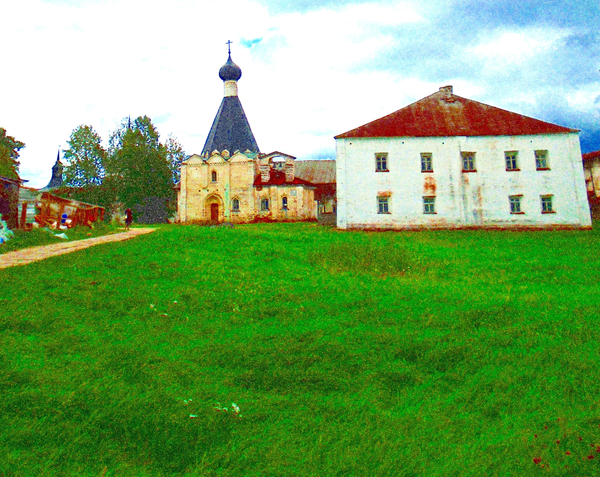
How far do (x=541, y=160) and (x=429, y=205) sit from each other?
7.76 metres

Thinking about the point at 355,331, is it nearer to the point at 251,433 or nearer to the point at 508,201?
the point at 251,433

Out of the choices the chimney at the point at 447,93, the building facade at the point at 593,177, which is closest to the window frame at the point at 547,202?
the chimney at the point at 447,93

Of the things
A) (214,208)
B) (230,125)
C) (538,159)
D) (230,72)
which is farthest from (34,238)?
(230,72)

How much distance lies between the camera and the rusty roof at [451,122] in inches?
1025

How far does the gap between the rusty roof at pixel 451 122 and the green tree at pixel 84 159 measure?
30.8m

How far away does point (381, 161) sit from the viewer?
86.1 ft

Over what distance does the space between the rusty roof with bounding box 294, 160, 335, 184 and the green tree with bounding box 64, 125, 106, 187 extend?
21.5m

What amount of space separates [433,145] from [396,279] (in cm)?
2046

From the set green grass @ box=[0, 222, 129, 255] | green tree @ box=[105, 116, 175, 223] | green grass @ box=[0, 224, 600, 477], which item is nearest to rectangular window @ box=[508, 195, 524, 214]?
green grass @ box=[0, 224, 600, 477]

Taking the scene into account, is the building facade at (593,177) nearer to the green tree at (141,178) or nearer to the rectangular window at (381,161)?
the rectangular window at (381,161)

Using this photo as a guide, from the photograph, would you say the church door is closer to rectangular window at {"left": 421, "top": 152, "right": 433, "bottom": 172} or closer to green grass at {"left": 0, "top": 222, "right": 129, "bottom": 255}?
rectangular window at {"left": 421, "top": 152, "right": 433, "bottom": 172}

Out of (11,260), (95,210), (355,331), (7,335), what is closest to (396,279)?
(355,331)

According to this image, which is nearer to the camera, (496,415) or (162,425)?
(162,425)

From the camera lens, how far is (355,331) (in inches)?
183
